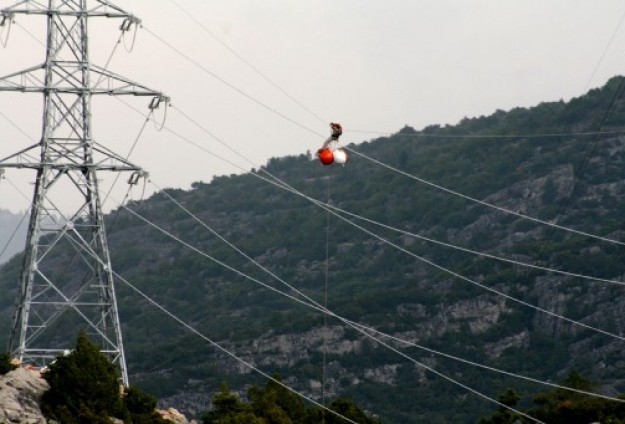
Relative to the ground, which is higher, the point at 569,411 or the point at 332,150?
the point at 332,150

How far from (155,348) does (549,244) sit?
123 ft

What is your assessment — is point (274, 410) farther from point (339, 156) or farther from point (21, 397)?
point (339, 156)

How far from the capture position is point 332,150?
2248 inches

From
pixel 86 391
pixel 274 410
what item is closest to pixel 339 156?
pixel 86 391

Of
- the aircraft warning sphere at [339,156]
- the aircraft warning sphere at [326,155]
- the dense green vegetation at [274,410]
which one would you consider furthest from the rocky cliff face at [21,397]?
the aircraft warning sphere at [339,156]

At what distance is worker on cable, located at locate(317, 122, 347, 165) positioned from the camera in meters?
56.8

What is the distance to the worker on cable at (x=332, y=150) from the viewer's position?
56.8 meters

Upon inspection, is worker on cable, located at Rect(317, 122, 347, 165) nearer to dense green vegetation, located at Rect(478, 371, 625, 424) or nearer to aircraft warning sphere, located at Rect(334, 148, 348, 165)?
aircraft warning sphere, located at Rect(334, 148, 348, 165)

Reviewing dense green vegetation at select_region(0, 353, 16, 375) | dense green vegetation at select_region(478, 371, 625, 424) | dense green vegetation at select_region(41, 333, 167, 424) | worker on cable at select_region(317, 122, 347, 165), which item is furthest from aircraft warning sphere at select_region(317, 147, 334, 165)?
dense green vegetation at select_region(478, 371, 625, 424)

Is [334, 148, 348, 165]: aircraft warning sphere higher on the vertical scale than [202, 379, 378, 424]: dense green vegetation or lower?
higher

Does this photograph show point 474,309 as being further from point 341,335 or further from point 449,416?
point 449,416

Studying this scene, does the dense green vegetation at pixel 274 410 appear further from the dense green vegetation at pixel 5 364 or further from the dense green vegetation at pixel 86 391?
the dense green vegetation at pixel 5 364

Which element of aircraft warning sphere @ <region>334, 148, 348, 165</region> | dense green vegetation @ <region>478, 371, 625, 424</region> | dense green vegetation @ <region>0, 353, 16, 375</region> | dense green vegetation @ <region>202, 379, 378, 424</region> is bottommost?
dense green vegetation @ <region>478, 371, 625, 424</region>

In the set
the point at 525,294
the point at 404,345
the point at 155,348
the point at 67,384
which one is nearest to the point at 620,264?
the point at 525,294
